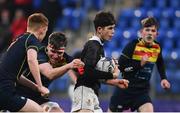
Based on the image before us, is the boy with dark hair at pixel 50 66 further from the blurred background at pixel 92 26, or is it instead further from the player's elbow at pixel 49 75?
the blurred background at pixel 92 26

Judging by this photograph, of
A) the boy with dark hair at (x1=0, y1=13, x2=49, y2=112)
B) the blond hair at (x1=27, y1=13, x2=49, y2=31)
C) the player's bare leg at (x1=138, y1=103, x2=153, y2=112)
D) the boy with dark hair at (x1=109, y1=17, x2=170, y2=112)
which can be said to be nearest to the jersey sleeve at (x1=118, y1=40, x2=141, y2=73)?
the boy with dark hair at (x1=109, y1=17, x2=170, y2=112)

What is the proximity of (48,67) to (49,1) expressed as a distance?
7.56 metres

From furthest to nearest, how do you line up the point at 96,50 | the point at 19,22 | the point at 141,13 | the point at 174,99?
1. the point at 141,13
2. the point at 19,22
3. the point at 174,99
4. the point at 96,50

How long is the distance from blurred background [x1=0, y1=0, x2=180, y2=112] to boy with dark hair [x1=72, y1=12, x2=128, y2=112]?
6.46 metres

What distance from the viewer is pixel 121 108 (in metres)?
11.0

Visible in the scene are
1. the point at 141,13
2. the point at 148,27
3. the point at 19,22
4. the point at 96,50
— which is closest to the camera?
the point at 96,50

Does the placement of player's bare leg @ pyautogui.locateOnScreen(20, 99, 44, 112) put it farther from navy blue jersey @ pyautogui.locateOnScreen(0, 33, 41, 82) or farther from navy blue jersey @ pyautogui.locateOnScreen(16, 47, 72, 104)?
navy blue jersey @ pyautogui.locateOnScreen(16, 47, 72, 104)

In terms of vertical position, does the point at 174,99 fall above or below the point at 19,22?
below

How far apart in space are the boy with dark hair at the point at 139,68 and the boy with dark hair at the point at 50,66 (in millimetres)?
1453

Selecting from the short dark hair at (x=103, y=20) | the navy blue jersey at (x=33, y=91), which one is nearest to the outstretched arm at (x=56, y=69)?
the navy blue jersey at (x=33, y=91)

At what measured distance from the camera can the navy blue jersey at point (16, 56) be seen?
8.73m

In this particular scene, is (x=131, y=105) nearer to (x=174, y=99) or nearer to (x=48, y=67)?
(x=48, y=67)

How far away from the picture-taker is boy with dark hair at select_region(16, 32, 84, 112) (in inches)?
346

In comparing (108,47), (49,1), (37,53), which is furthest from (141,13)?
(37,53)
